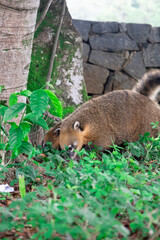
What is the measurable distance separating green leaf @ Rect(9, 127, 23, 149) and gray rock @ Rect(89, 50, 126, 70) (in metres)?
7.03

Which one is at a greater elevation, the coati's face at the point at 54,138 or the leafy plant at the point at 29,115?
the leafy plant at the point at 29,115

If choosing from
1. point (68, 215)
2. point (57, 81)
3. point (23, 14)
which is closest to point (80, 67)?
point (57, 81)

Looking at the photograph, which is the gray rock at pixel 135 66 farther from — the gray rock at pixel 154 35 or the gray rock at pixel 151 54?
the gray rock at pixel 154 35

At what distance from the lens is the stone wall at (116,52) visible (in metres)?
9.28

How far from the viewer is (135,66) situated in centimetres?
967

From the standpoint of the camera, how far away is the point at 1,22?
3.13 metres

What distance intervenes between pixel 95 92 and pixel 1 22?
659 centimetres

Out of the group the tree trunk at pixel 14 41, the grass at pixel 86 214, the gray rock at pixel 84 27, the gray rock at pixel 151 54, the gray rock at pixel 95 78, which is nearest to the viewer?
the grass at pixel 86 214

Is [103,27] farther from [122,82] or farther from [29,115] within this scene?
[29,115]

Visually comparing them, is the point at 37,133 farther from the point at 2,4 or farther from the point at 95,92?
the point at 95,92

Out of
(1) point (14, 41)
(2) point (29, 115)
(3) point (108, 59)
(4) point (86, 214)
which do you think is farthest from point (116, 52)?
(4) point (86, 214)

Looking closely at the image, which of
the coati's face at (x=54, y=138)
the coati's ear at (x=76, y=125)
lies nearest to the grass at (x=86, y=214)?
the coati's ear at (x=76, y=125)

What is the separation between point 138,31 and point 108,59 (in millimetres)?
1199

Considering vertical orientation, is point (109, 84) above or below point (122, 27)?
below
